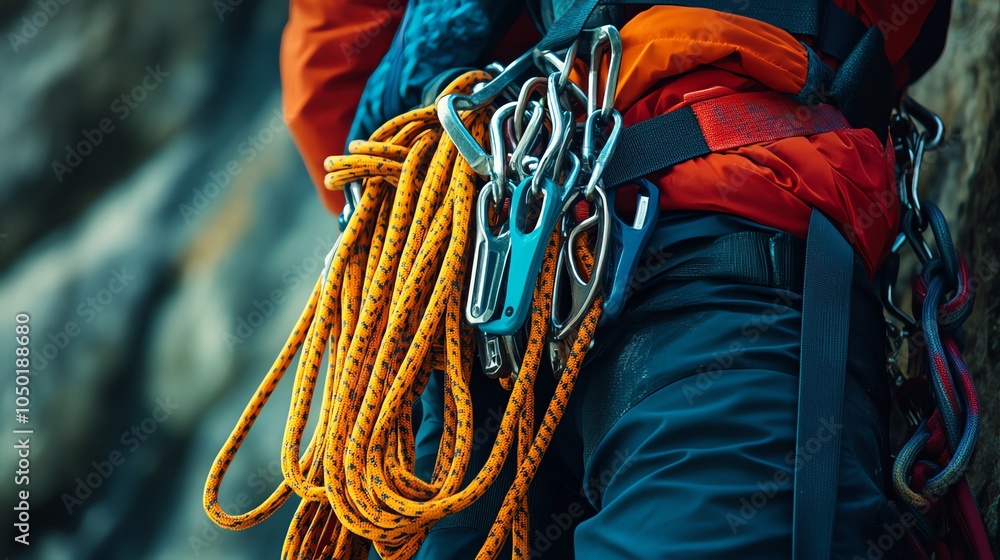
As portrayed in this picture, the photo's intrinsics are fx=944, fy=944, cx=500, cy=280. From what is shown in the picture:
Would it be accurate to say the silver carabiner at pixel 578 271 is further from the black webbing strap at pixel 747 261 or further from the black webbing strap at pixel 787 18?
the black webbing strap at pixel 787 18

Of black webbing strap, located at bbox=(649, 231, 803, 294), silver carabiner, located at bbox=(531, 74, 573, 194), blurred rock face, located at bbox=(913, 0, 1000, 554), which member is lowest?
blurred rock face, located at bbox=(913, 0, 1000, 554)

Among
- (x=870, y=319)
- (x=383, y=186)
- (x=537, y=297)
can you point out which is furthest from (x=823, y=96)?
(x=383, y=186)

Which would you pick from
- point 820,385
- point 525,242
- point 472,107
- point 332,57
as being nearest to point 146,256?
point 332,57

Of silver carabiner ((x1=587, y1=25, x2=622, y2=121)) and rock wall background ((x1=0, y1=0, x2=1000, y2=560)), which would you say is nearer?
silver carabiner ((x1=587, y1=25, x2=622, y2=121))

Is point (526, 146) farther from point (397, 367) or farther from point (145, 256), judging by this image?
point (145, 256)

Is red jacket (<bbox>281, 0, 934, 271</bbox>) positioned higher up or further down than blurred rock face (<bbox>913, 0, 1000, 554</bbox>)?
higher up

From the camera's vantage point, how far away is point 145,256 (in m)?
2.23

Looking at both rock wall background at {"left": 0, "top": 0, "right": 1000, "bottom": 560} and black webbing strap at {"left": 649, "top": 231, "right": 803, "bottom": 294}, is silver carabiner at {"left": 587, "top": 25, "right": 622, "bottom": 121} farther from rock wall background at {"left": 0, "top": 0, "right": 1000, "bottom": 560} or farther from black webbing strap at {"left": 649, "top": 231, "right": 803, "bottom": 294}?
rock wall background at {"left": 0, "top": 0, "right": 1000, "bottom": 560}

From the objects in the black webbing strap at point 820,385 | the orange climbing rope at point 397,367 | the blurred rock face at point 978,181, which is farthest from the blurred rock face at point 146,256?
the black webbing strap at point 820,385

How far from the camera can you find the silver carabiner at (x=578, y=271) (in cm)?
86

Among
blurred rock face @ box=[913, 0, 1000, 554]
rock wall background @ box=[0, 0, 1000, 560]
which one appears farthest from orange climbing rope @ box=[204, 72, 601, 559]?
rock wall background @ box=[0, 0, 1000, 560]

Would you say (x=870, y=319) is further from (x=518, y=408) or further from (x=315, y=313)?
(x=315, y=313)

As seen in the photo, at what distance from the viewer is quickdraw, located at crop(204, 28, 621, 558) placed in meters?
0.87

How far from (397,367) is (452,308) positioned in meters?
0.08
